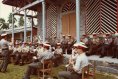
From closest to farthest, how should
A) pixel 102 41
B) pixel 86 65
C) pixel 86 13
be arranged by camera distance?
pixel 86 65
pixel 102 41
pixel 86 13

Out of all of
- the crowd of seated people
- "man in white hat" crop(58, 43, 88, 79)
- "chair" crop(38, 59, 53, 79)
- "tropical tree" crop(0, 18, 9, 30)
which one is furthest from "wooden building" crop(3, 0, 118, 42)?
"tropical tree" crop(0, 18, 9, 30)

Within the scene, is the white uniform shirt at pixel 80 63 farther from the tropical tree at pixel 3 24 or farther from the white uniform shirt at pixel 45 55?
→ the tropical tree at pixel 3 24

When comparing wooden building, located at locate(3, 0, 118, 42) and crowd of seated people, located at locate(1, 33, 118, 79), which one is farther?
wooden building, located at locate(3, 0, 118, 42)

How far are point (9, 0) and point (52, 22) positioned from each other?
168 inches

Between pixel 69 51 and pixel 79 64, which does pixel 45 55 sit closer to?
pixel 79 64

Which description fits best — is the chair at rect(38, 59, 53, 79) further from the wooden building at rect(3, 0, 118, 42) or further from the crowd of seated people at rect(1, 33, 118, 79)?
the wooden building at rect(3, 0, 118, 42)

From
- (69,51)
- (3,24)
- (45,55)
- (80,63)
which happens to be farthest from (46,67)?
(3,24)

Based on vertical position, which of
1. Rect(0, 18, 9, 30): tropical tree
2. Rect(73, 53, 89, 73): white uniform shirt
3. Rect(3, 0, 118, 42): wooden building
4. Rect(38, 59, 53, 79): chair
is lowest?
Rect(38, 59, 53, 79): chair

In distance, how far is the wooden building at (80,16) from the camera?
14.1m

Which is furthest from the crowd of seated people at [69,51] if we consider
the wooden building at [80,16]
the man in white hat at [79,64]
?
the wooden building at [80,16]

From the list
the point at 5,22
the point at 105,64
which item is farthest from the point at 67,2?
the point at 5,22

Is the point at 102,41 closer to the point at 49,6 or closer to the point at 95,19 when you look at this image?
the point at 95,19

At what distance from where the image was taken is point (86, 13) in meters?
15.8

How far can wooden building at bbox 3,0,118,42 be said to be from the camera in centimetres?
1406
